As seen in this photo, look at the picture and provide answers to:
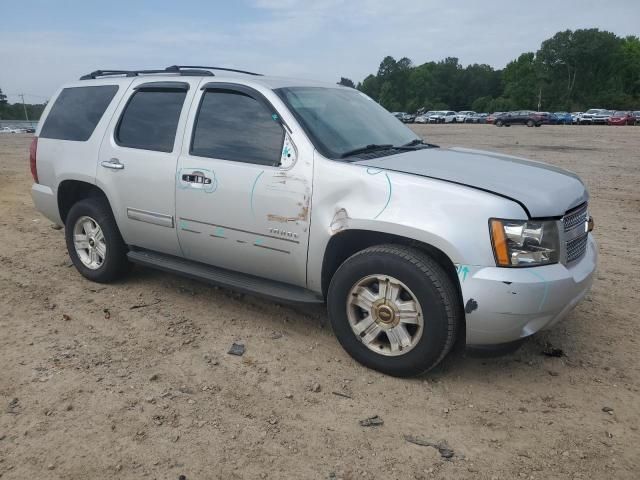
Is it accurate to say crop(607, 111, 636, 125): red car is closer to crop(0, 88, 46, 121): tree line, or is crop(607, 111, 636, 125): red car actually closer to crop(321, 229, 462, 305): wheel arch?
crop(321, 229, 462, 305): wheel arch

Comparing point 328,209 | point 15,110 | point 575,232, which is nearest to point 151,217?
point 328,209

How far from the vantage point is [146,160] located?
13.9ft

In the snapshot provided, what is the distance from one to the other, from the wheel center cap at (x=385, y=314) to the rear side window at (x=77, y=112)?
9.98ft

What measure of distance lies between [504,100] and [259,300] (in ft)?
323

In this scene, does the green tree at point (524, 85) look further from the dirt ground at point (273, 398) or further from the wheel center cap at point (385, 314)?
the wheel center cap at point (385, 314)

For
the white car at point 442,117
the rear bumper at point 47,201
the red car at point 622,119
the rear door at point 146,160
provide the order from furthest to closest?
the white car at point 442,117 → the red car at point 622,119 → the rear bumper at point 47,201 → the rear door at point 146,160

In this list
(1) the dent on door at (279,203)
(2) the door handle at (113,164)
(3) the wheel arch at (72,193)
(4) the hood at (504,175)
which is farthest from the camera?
(3) the wheel arch at (72,193)

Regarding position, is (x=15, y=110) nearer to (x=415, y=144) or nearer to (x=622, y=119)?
(x=622, y=119)

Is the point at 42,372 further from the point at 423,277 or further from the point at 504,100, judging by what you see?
the point at 504,100

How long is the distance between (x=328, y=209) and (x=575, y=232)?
1523 millimetres

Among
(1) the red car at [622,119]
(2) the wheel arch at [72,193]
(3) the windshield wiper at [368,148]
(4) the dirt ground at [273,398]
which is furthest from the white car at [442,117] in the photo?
(3) the windshield wiper at [368,148]

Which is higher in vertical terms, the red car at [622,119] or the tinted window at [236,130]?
the red car at [622,119]

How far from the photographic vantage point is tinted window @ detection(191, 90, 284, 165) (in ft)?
12.2

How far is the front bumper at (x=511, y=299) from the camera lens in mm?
2930
